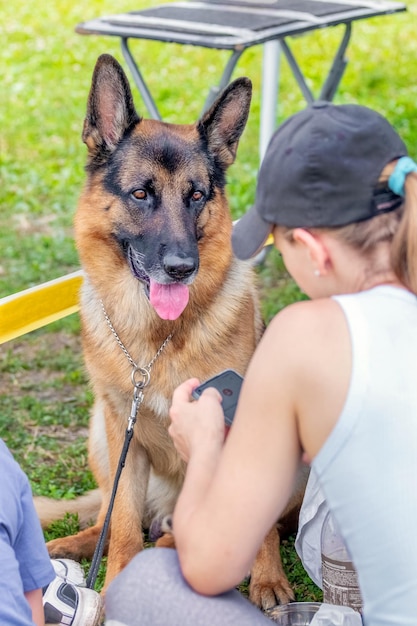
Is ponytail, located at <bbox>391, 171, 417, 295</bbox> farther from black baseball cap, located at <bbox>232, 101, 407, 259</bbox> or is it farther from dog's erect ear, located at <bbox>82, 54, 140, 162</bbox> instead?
dog's erect ear, located at <bbox>82, 54, 140, 162</bbox>

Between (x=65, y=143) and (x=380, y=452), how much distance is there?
6791 mm

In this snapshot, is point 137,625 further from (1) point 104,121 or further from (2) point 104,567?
(1) point 104,121

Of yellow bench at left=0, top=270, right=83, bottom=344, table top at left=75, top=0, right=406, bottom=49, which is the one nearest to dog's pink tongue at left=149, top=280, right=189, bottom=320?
yellow bench at left=0, top=270, right=83, bottom=344

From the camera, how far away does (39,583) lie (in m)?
2.18

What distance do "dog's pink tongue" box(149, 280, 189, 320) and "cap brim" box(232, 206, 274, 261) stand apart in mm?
1177

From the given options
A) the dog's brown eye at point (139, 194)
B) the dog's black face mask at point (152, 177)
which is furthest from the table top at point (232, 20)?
the dog's brown eye at point (139, 194)

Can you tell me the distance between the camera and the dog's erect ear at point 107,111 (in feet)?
10.2

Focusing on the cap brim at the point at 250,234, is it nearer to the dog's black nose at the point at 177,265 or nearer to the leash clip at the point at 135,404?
the dog's black nose at the point at 177,265

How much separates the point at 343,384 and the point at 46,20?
11.0m

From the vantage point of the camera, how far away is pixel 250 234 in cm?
190

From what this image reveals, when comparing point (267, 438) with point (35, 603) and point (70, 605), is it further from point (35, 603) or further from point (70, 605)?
point (70, 605)

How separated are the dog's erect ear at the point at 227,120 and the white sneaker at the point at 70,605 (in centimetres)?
160

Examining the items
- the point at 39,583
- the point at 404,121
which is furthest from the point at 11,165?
the point at 39,583

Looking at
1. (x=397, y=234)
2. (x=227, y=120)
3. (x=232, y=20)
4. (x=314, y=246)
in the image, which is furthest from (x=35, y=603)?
(x=232, y=20)
